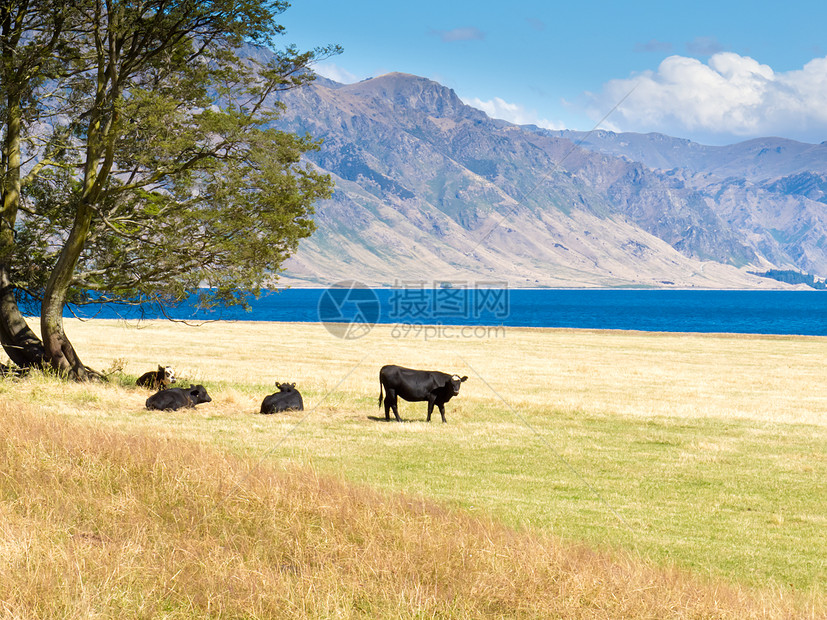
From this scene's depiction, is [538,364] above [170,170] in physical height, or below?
below

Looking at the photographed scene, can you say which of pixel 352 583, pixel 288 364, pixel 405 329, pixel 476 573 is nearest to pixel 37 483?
pixel 352 583

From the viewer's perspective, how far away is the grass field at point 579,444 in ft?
34.4

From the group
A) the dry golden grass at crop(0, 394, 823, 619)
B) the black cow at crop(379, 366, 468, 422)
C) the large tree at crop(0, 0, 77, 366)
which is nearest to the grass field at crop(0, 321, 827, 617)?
the black cow at crop(379, 366, 468, 422)

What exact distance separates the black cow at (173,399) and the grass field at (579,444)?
43cm

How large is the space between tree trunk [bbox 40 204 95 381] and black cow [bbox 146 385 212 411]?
434 cm

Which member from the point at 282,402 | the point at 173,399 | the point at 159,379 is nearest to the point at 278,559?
the point at 282,402

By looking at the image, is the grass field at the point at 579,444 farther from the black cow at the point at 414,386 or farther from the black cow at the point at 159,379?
the black cow at the point at 159,379

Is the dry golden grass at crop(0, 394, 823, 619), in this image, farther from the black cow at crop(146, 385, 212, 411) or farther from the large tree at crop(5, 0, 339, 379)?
the large tree at crop(5, 0, 339, 379)

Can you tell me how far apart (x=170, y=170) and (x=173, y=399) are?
7.01 meters

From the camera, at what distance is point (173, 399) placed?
19891mm

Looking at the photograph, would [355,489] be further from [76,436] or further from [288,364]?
[288,364]

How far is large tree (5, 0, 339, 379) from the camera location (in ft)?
67.4

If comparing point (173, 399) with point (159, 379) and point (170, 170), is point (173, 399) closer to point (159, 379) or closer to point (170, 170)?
point (159, 379)

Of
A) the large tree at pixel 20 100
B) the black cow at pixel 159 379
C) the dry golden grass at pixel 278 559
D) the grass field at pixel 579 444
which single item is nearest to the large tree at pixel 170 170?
the large tree at pixel 20 100
